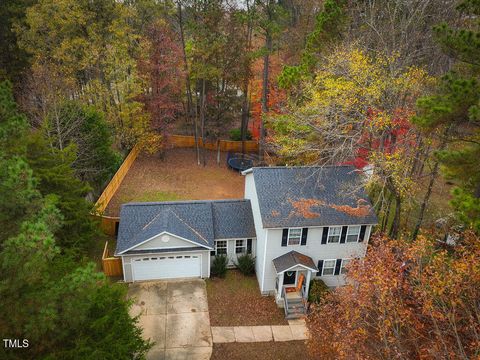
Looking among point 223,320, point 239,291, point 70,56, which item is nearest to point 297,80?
point 239,291

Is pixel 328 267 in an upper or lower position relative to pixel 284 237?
lower

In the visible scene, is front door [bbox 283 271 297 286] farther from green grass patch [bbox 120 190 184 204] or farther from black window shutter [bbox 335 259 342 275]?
green grass patch [bbox 120 190 184 204]

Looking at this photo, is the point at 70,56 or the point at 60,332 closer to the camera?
the point at 60,332

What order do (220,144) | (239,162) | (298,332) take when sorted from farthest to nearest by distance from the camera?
(220,144)
(239,162)
(298,332)

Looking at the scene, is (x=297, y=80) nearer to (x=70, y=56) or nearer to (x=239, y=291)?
(x=239, y=291)

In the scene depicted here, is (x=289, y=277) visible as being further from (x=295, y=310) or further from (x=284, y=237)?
(x=284, y=237)

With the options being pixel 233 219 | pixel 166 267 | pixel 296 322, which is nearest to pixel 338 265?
pixel 296 322

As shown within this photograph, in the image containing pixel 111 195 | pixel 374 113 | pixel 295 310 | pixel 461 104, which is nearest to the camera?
pixel 461 104

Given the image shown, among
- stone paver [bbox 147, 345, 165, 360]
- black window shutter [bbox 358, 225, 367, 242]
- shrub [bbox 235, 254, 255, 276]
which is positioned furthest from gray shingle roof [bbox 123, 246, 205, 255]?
black window shutter [bbox 358, 225, 367, 242]
